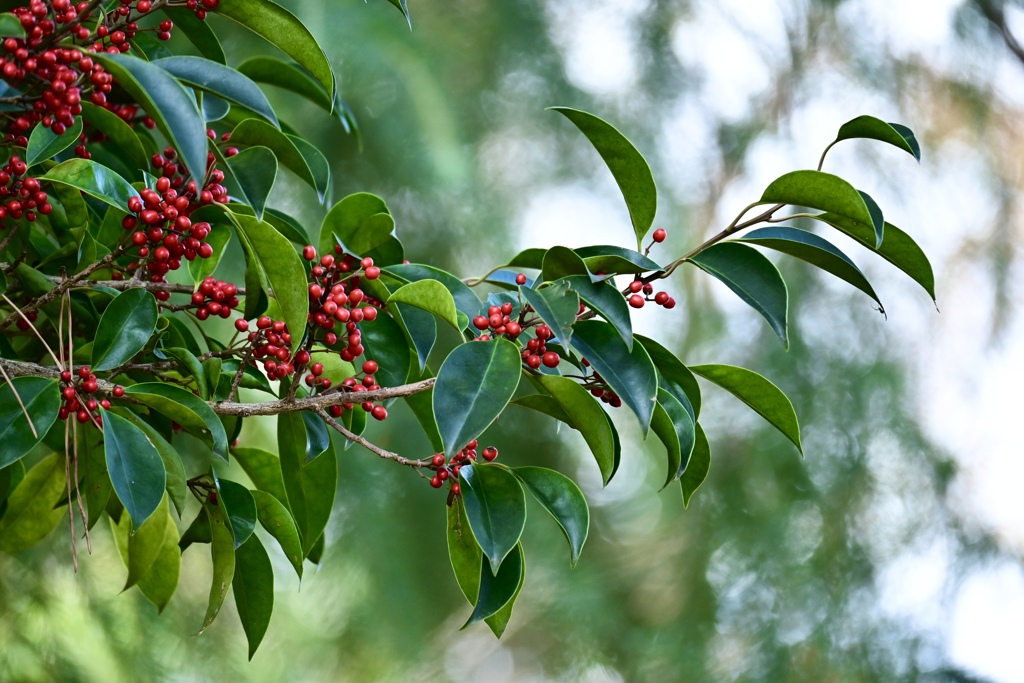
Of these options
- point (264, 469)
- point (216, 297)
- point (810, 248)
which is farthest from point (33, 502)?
point (810, 248)

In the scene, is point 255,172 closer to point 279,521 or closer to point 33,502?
point 279,521

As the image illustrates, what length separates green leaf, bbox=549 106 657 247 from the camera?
521mm

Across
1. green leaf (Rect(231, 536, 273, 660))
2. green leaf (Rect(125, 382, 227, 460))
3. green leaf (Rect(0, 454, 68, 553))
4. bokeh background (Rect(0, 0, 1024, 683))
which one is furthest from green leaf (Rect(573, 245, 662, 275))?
bokeh background (Rect(0, 0, 1024, 683))

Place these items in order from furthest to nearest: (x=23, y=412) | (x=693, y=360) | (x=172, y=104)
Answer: (x=693, y=360)
(x=23, y=412)
(x=172, y=104)

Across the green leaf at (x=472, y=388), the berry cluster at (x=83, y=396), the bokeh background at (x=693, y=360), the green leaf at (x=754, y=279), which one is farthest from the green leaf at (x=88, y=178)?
the bokeh background at (x=693, y=360)

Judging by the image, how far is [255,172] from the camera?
537 mm

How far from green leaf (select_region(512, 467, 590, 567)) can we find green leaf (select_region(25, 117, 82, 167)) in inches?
13.3

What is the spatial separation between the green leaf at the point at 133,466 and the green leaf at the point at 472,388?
6.4 inches

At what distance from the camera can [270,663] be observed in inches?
60.4

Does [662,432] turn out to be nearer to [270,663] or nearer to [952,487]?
[270,663]

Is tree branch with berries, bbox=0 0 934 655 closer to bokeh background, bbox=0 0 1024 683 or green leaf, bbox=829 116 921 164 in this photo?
green leaf, bbox=829 116 921 164

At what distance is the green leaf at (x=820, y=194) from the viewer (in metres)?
0.46

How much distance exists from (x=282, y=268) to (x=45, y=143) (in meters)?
0.16

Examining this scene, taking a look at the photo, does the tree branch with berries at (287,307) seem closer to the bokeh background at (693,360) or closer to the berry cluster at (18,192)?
the berry cluster at (18,192)
